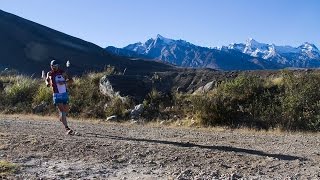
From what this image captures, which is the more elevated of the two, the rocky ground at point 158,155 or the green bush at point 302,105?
the green bush at point 302,105

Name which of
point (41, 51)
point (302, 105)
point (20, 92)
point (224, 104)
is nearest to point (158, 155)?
point (224, 104)

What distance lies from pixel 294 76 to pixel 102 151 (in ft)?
29.0

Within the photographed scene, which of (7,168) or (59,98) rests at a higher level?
(59,98)

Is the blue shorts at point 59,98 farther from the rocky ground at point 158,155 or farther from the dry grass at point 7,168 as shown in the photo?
the dry grass at point 7,168

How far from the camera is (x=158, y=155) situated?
990 centimetres

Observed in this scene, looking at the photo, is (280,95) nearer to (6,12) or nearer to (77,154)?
(77,154)

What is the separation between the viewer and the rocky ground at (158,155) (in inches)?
346

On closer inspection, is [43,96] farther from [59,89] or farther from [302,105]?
[302,105]

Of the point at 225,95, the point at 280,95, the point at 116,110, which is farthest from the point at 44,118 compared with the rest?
the point at 280,95

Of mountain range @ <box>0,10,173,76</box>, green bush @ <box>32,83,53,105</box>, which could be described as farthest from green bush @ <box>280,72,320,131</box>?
mountain range @ <box>0,10,173,76</box>

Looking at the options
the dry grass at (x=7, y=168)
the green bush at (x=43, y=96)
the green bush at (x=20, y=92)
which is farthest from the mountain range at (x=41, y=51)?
the dry grass at (x=7, y=168)

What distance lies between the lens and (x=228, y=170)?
29.2 feet

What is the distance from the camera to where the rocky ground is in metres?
8.79

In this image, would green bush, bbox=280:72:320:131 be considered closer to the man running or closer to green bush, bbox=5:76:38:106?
the man running
